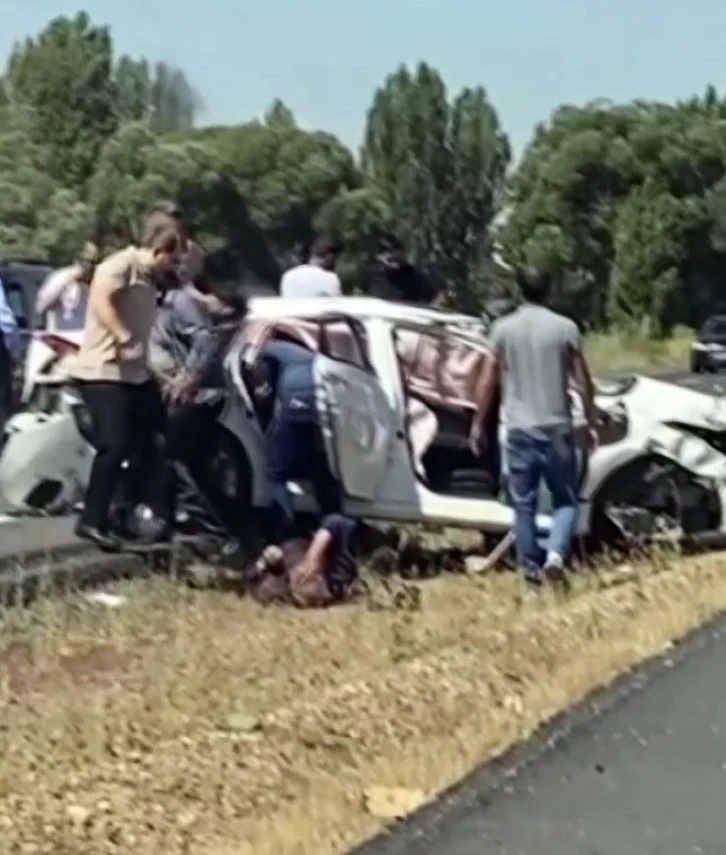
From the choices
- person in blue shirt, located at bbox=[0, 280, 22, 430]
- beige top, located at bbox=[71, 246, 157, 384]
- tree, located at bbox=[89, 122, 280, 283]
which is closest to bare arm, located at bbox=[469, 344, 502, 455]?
beige top, located at bbox=[71, 246, 157, 384]

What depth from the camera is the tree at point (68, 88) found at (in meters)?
85.5

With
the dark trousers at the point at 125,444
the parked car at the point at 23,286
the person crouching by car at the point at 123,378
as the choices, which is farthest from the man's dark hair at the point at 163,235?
the parked car at the point at 23,286

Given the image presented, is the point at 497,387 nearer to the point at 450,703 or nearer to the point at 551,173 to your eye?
the point at 450,703

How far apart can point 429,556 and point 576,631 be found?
324cm

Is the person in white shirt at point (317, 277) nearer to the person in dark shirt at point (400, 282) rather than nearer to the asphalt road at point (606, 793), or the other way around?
the person in dark shirt at point (400, 282)

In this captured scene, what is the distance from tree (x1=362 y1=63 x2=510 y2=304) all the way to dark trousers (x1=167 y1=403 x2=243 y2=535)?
72761 millimetres

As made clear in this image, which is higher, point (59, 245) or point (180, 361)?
point (180, 361)

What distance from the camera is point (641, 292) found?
77562mm

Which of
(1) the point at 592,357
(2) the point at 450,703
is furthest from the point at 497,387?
(1) the point at 592,357

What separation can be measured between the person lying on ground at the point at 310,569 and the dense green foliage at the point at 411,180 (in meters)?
47.8

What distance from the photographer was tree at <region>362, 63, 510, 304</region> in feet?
296

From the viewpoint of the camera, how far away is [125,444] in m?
13.7

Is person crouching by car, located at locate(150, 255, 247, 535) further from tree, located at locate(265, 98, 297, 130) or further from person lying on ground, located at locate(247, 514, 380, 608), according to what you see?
tree, located at locate(265, 98, 297, 130)

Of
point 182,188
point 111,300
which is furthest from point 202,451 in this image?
point 182,188
